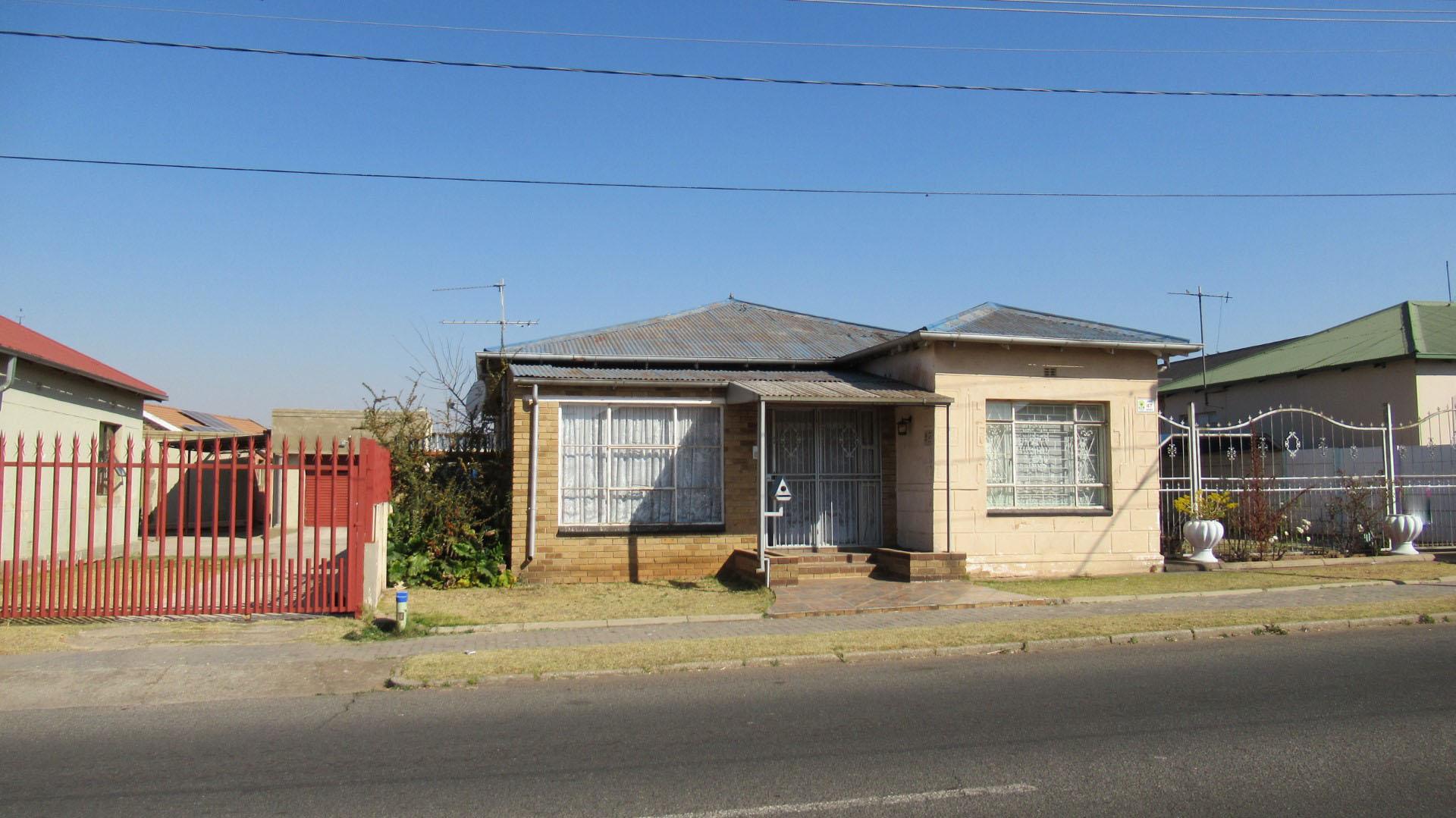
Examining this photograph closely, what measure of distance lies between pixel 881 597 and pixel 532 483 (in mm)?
4931

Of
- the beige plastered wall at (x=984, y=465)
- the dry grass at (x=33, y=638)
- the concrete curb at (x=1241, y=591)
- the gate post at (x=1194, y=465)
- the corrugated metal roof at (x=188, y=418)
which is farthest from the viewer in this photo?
the corrugated metal roof at (x=188, y=418)

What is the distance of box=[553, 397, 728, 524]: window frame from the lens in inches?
566

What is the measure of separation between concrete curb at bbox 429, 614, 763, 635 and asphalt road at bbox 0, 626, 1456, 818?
2.57 metres

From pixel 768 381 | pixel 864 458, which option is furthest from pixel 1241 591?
pixel 768 381

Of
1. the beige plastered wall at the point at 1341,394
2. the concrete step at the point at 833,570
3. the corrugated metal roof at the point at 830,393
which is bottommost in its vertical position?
the concrete step at the point at 833,570

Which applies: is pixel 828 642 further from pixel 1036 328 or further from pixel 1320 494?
pixel 1320 494

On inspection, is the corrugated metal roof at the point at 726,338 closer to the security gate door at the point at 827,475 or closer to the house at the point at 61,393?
the security gate door at the point at 827,475

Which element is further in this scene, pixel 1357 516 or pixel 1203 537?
pixel 1357 516

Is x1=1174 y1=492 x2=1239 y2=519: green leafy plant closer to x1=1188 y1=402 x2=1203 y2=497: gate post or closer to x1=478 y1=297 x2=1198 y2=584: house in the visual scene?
x1=1188 y1=402 x2=1203 y2=497: gate post

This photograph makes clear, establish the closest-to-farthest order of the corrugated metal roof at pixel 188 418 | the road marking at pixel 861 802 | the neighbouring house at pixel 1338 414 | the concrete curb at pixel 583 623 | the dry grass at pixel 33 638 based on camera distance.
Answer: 1. the road marking at pixel 861 802
2. the dry grass at pixel 33 638
3. the concrete curb at pixel 583 623
4. the neighbouring house at pixel 1338 414
5. the corrugated metal roof at pixel 188 418

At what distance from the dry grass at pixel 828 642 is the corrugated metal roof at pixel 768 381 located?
3.84 metres

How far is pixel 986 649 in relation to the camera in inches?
380

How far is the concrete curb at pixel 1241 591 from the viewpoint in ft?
41.2

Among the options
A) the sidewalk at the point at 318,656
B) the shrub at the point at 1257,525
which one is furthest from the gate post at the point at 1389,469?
the sidewalk at the point at 318,656
